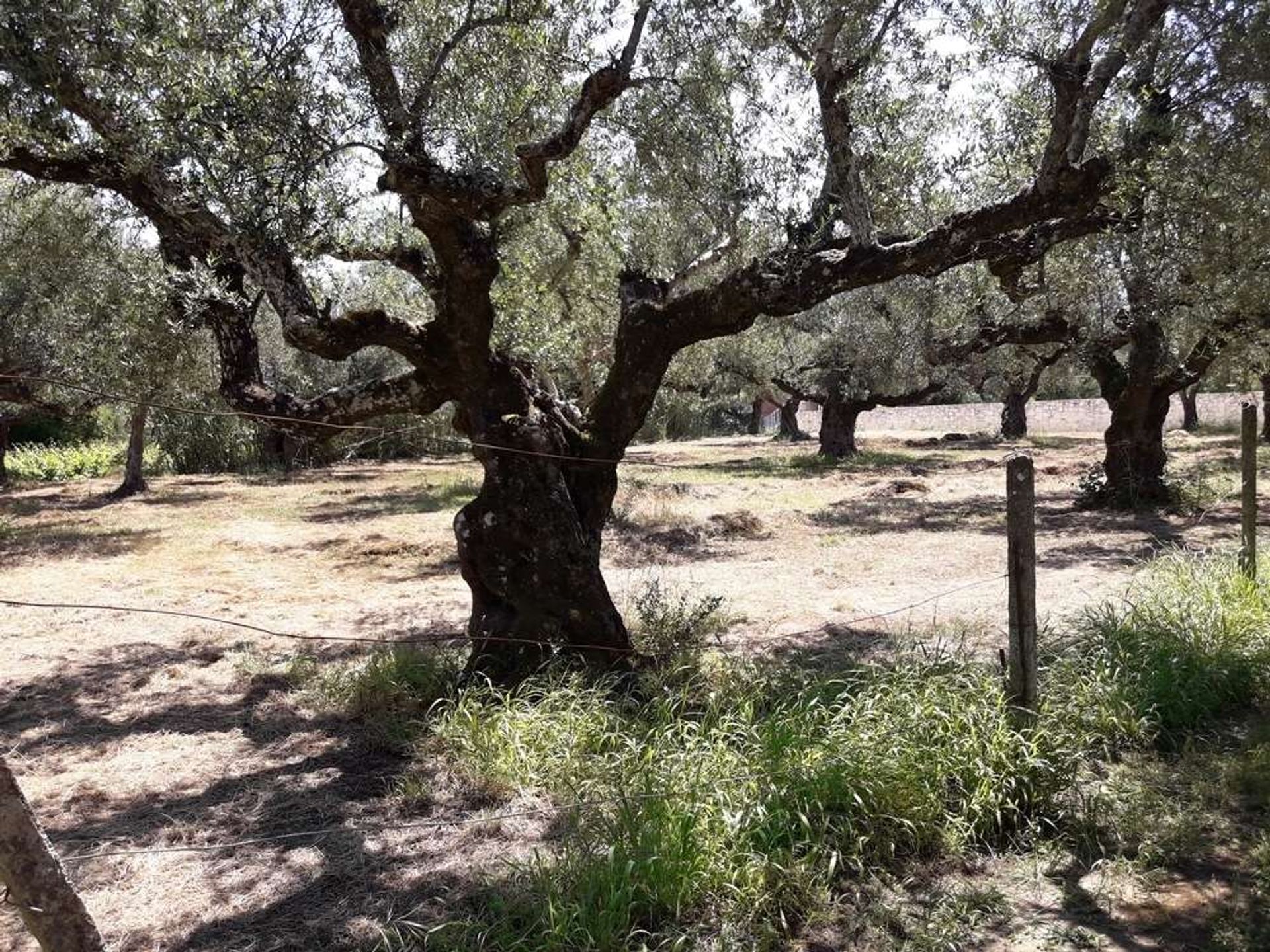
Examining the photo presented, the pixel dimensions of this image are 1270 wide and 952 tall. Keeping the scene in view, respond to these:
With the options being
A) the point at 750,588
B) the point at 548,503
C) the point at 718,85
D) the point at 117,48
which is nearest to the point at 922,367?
the point at 750,588

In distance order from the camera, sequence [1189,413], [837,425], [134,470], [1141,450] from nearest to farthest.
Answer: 1. [1141,450]
2. [134,470]
3. [837,425]
4. [1189,413]

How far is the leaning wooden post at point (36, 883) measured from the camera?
2184mm

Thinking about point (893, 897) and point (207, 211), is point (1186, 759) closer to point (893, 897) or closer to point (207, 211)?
point (893, 897)

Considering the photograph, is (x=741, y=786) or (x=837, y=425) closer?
(x=741, y=786)

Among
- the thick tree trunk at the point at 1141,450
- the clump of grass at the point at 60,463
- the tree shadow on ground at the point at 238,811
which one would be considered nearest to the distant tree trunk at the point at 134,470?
the clump of grass at the point at 60,463

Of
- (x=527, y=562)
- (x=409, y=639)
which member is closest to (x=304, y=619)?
(x=409, y=639)

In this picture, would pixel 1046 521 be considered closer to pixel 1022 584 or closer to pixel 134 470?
pixel 1022 584

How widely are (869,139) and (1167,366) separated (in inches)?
326

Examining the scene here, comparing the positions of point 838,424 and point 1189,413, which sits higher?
point 838,424

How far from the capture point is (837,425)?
27328 millimetres

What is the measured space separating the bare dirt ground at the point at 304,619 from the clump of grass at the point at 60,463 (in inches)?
178

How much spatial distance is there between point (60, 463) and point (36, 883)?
26953 mm

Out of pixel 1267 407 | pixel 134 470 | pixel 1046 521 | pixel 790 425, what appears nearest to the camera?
pixel 1046 521

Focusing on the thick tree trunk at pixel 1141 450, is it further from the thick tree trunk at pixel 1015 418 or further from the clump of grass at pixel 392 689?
the thick tree trunk at pixel 1015 418
